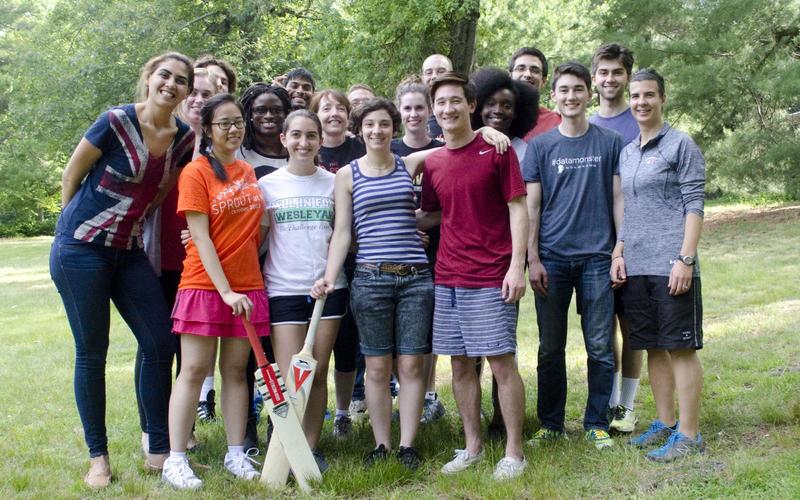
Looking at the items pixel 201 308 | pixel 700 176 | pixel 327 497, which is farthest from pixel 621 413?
pixel 201 308

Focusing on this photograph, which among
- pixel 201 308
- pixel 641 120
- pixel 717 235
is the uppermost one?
pixel 641 120

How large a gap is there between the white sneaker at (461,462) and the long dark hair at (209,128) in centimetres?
184

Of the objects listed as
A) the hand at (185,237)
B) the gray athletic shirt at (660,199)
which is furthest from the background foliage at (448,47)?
the hand at (185,237)

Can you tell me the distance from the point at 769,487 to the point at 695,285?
1007 mm

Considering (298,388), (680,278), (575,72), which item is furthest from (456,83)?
(298,388)

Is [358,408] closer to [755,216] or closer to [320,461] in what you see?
[320,461]

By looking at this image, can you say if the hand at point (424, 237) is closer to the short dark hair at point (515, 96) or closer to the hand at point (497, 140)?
the hand at point (497, 140)

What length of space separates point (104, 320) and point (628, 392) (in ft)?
9.81

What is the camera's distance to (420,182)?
448 centimetres

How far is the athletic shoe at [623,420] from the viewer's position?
14.9 feet

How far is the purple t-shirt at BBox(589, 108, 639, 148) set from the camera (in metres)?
4.47

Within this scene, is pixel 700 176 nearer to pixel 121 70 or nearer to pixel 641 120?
pixel 641 120

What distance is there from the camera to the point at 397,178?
13.2ft

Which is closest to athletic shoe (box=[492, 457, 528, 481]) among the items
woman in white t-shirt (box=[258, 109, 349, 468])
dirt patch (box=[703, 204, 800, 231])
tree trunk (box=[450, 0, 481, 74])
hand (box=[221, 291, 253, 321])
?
woman in white t-shirt (box=[258, 109, 349, 468])
